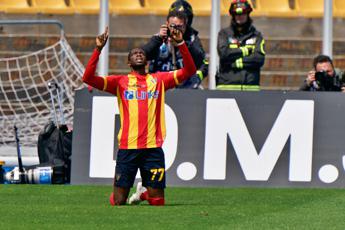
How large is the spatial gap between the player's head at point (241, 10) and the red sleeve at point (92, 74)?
9.86 ft

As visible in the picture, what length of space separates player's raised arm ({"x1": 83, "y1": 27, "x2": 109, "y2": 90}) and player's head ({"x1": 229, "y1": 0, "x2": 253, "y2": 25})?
3.01m

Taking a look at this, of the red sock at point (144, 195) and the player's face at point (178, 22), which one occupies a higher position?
the player's face at point (178, 22)

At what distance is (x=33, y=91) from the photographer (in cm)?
1952

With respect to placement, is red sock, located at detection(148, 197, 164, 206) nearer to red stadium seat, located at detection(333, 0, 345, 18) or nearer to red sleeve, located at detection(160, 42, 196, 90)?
red sleeve, located at detection(160, 42, 196, 90)

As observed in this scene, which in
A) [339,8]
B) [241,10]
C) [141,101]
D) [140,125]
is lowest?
[140,125]

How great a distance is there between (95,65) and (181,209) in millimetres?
1574

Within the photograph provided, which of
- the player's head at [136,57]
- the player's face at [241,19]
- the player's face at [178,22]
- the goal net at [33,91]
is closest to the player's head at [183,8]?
the player's face at [178,22]

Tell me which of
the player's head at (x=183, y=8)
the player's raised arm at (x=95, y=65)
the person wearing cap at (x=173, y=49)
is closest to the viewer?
the player's raised arm at (x=95, y=65)

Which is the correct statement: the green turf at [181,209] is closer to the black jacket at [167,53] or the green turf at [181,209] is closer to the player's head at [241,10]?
the black jacket at [167,53]

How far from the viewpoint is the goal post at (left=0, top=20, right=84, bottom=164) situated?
1764 centimetres

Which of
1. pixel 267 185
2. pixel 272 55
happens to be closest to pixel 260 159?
pixel 267 185

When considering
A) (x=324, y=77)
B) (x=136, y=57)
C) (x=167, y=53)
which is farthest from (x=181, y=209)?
(x=324, y=77)

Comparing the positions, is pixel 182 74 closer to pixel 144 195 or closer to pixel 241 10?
pixel 144 195

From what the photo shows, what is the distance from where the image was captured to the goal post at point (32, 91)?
1764 centimetres
